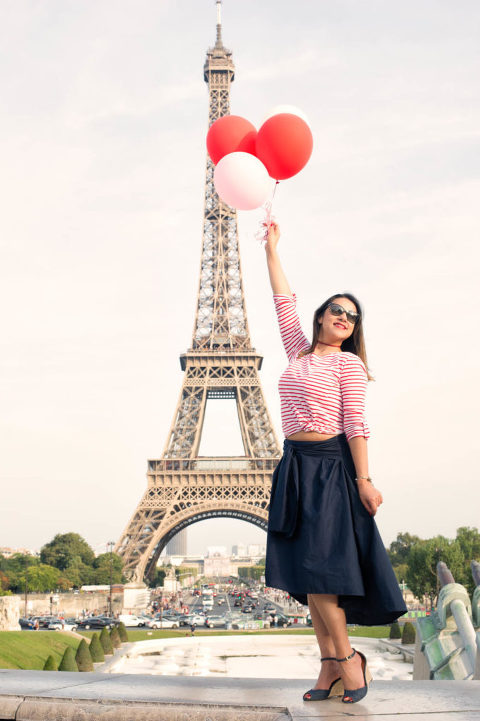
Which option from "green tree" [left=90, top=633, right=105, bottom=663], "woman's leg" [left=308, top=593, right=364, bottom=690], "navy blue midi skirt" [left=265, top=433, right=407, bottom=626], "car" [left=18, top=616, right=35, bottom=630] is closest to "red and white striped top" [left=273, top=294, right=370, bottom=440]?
"navy blue midi skirt" [left=265, top=433, right=407, bottom=626]

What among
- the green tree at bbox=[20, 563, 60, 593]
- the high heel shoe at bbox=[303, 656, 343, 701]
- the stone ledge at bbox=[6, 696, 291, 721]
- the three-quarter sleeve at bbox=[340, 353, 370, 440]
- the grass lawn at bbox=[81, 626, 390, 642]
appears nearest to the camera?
the stone ledge at bbox=[6, 696, 291, 721]

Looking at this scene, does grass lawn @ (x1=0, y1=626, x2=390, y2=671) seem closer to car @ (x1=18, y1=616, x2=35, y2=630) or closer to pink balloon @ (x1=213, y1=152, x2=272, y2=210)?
car @ (x1=18, y1=616, x2=35, y2=630)

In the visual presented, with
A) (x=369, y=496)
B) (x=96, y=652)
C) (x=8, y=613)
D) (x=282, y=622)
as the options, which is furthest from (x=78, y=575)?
(x=369, y=496)

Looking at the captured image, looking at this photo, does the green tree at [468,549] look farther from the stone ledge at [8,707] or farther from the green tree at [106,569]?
the stone ledge at [8,707]

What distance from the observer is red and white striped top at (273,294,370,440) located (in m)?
4.28

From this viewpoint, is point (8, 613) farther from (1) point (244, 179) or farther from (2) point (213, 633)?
(1) point (244, 179)

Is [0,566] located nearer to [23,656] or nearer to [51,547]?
[51,547]

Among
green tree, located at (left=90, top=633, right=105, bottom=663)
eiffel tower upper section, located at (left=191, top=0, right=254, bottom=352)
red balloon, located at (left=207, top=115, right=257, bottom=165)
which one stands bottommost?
green tree, located at (left=90, top=633, right=105, bottom=663)

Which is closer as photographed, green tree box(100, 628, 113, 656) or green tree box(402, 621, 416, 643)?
green tree box(100, 628, 113, 656)

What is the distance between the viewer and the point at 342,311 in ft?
15.2

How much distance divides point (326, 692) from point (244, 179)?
11.3ft

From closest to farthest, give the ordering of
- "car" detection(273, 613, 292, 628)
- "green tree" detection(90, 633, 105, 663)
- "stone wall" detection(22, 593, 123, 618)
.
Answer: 1. "green tree" detection(90, 633, 105, 663)
2. "car" detection(273, 613, 292, 628)
3. "stone wall" detection(22, 593, 123, 618)

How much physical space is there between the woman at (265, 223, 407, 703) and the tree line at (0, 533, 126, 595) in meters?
49.6

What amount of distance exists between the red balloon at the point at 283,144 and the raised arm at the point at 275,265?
1.76 feet
